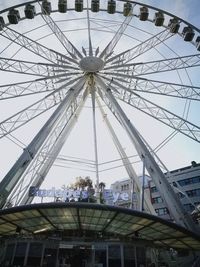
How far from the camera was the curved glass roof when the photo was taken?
12586mm

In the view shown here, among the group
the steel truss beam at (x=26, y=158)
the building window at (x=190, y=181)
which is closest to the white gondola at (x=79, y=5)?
the steel truss beam at (x=26, y=158)

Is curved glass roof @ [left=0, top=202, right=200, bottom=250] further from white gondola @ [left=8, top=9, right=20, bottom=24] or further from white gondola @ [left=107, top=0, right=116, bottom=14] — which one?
white gondola @ [left=107, top=0, right=116, bottom=14]

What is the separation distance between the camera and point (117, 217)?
13.9m

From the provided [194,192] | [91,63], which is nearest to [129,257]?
[91,63]

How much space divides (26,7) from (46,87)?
634 centimetres

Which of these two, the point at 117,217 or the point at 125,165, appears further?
the point at 125,165

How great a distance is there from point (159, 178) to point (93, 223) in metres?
4.62

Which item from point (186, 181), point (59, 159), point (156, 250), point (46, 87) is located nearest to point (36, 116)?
point (46, 87)

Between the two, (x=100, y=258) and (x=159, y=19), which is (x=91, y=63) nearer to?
(x=159, y=19)

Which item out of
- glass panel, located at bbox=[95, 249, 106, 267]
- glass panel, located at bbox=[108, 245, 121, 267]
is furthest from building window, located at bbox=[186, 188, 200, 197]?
glass panel, located at bbox=[95, 249, 106, 267]

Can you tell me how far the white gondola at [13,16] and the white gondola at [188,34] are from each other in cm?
1220

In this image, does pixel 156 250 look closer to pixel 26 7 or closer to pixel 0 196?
pixel 0 196

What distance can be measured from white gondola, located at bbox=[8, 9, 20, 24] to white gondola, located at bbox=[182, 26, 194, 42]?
1220 cm

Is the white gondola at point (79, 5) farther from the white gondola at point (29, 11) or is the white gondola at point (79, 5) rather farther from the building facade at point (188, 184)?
the building facade at point (188, 184)
